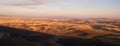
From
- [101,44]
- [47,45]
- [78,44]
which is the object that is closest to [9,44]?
[47,45]

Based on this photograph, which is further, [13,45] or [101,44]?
[101,44]

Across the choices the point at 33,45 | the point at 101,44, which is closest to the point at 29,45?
the point at 33,45

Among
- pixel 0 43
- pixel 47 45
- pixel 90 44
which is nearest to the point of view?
pixel 0 43

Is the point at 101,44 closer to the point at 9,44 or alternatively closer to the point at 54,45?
the point at 54,45

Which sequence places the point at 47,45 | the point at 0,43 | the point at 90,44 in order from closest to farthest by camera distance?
the point at 0,43
the point at 47,45
the point at 90,44

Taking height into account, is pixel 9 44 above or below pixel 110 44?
above

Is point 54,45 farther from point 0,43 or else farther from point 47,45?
point 0,43

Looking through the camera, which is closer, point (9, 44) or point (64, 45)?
point (9, 44)

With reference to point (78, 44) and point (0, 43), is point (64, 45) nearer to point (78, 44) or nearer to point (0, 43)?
point (78, 44)
